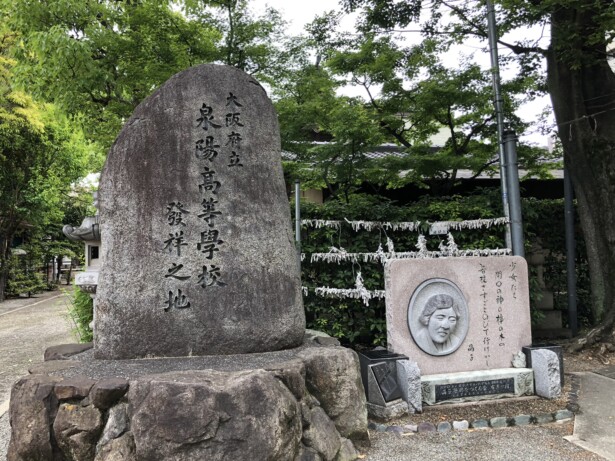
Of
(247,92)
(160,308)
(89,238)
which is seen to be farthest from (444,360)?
(89,238)

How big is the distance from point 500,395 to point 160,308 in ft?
12.5

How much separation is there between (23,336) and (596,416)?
428 inches

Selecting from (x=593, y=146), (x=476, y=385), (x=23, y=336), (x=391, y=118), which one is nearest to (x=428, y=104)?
(x=391, y=118)

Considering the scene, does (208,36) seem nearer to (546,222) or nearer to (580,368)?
(546,222)

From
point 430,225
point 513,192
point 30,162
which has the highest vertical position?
point 30,162

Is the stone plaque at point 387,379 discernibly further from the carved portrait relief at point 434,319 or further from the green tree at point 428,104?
the green tree at point 428,104

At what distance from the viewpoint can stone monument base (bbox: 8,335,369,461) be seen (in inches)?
107

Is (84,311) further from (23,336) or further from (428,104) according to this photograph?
(428,104)

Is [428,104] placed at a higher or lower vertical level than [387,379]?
higher

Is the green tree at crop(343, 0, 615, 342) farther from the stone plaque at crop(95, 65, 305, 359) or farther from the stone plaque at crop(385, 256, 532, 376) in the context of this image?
the stone plaque at crop(95, 65, 305, 359)

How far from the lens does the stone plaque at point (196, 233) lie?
3750mm

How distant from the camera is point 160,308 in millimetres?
3754

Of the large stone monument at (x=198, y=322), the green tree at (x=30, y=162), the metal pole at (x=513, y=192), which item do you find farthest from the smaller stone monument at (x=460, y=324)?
the green tree at (x=30, y=162)

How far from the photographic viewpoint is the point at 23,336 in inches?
394
